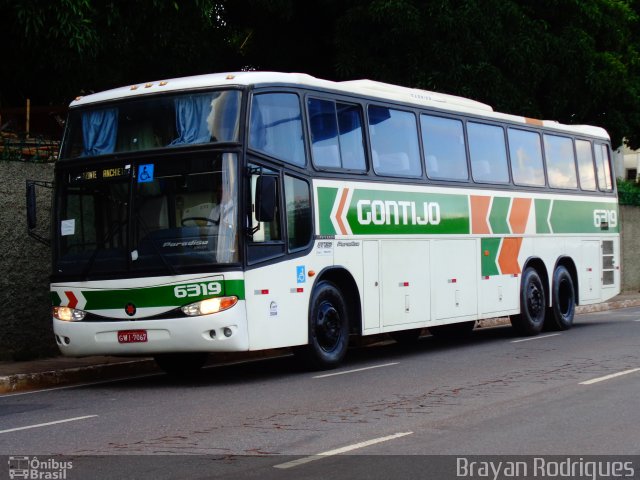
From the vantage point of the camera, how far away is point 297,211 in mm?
13695

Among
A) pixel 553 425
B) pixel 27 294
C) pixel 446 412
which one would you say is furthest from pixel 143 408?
pixel 27 294

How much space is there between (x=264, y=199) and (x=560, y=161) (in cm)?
966

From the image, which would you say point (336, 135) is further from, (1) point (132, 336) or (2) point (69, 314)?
(2) point (69, 314)

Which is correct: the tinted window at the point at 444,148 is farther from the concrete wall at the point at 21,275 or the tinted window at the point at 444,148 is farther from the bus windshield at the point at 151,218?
the concrete wall at the point at 21,275

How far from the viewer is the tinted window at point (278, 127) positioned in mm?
13109

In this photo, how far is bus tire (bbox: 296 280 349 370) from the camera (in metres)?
13.8

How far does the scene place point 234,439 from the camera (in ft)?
29.0

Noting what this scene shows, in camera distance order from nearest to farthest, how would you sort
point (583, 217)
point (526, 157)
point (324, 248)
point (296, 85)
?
point (296, 85) → point (324, 248) → point (526, 157) → point (583, 217)

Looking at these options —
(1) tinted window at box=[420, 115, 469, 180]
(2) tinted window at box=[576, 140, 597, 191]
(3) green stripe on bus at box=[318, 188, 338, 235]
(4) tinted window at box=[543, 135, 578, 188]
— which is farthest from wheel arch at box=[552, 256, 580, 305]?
(3) green stripe on bus at box=[318, 188, 338, 235]

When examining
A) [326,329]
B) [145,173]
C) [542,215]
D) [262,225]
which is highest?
[145,173]

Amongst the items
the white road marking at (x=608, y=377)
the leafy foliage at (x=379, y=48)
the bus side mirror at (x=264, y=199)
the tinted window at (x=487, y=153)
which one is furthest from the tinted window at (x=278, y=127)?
the leafy foliage at (x=379, y=48)

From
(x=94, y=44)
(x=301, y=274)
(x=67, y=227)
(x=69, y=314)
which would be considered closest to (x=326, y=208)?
(x=301, y=274)

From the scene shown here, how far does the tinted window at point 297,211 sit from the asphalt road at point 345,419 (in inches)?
66.4

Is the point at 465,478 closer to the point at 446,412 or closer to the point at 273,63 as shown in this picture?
the point at 446,412
